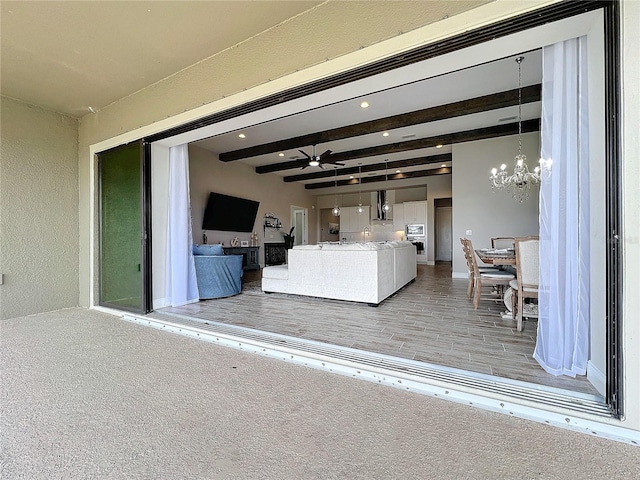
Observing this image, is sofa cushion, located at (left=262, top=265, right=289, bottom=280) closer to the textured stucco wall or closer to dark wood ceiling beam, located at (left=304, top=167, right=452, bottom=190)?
the textured stucco wall

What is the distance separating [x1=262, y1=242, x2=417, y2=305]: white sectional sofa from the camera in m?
4.10

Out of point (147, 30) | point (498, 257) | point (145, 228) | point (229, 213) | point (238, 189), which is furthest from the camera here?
point (238, 189)

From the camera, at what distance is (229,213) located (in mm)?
7871

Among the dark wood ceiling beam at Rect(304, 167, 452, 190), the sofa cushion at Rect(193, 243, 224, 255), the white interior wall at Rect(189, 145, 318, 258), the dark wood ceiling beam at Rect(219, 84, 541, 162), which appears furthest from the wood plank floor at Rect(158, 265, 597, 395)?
the dark wood ceiling beam at Rect(304, 167, 452, 190)

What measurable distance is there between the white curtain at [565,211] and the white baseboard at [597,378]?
52mm

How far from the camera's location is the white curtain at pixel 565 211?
1.83m

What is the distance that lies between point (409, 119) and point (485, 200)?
282 centimetres

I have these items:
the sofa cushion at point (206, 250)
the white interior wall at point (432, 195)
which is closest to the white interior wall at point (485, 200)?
the white interior wall at point (432, 195)

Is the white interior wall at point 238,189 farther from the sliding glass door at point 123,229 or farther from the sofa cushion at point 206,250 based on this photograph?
the sliding glass door at point 123,229

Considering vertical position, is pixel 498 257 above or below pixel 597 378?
above

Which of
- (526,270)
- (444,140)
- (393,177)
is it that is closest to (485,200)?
(444,140)

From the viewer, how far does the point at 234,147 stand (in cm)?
729

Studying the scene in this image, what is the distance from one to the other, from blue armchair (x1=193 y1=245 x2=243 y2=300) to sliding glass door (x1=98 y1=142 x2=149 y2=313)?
86 cm

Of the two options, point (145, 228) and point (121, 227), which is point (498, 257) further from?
point (121, 227)
